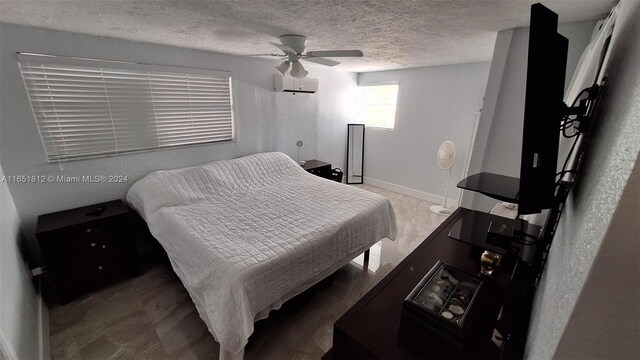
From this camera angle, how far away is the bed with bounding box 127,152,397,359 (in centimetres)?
153

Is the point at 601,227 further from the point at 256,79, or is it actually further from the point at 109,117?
the point at 256,79

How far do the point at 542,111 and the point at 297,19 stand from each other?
1.55m

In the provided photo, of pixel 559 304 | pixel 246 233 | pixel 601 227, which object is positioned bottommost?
pixel 246 233

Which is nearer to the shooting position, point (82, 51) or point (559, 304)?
point (559, 304)

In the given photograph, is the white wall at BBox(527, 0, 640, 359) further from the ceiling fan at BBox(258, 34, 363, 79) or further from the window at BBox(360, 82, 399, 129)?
the window at BBox(360, 82, 399, 129)

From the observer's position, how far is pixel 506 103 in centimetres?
234

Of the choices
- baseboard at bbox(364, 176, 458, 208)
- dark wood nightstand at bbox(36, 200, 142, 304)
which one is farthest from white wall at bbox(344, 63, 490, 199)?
dark wood nightstand at bbox(36, 200, 142, 304)

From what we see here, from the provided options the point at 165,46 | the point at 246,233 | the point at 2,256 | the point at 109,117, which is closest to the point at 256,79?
the point at 165,46

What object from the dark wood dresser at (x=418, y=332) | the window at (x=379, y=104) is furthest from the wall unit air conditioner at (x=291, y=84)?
the dark wood dresser at (x=418, y=332)

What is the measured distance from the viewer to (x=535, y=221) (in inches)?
64.9

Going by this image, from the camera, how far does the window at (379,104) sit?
4.71 meters

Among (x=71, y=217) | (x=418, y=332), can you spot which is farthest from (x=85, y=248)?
(x=418, y=332)

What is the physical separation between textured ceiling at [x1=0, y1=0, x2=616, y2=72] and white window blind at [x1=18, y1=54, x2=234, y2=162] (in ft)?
1.09

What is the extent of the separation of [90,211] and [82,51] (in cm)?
141
